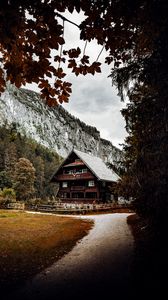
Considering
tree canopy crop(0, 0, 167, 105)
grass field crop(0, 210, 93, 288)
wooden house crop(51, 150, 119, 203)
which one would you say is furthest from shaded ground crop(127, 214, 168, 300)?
wooden house crop(51, 150, 119, 203)

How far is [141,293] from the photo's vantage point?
5.22m

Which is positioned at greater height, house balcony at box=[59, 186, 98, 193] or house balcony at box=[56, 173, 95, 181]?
house balcony at box=[56, 173, 95, 181]

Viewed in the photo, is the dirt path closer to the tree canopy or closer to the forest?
the tree canopy

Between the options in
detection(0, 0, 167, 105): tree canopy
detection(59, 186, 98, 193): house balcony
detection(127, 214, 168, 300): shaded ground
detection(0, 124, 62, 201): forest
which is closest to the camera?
detection(0, 0, 167, 105): tree canopy

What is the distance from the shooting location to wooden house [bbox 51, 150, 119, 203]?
129ft

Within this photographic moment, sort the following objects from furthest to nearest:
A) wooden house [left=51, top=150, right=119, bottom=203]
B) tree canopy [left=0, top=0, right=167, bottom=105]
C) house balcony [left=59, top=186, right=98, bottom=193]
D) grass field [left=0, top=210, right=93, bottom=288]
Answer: house balcony [left=59, top=186, right=98, bottom=193], wooden house [left=51, top=150, right=119, bottom=203], grass field [left=0, top=210, right=93, bottom=288], tree canopy [left=0, top=0, right=167, bottom=105]

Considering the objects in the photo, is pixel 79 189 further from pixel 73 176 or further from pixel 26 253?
pixel 26 253

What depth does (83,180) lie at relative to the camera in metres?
41.7

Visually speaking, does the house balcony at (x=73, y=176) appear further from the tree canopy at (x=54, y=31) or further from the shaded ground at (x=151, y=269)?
the tree canopy at (x=54, y=31)

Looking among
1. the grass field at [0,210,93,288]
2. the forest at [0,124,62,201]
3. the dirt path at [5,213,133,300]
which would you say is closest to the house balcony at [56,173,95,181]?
the forest at [0,124,62,201]

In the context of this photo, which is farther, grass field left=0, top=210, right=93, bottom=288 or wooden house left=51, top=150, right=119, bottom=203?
wooden house left=51, top=150, right=119, bottom=203

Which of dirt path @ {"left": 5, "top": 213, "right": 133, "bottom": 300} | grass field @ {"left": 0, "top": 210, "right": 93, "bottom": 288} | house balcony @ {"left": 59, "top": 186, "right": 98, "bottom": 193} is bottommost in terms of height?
dirt path @ {"left": 5, "top": 213, "right": 133, "bottom": 300}

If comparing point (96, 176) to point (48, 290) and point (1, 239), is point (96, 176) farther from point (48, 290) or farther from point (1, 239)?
point (48, 290)

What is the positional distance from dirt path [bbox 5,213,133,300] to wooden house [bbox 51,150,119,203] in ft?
91.6
